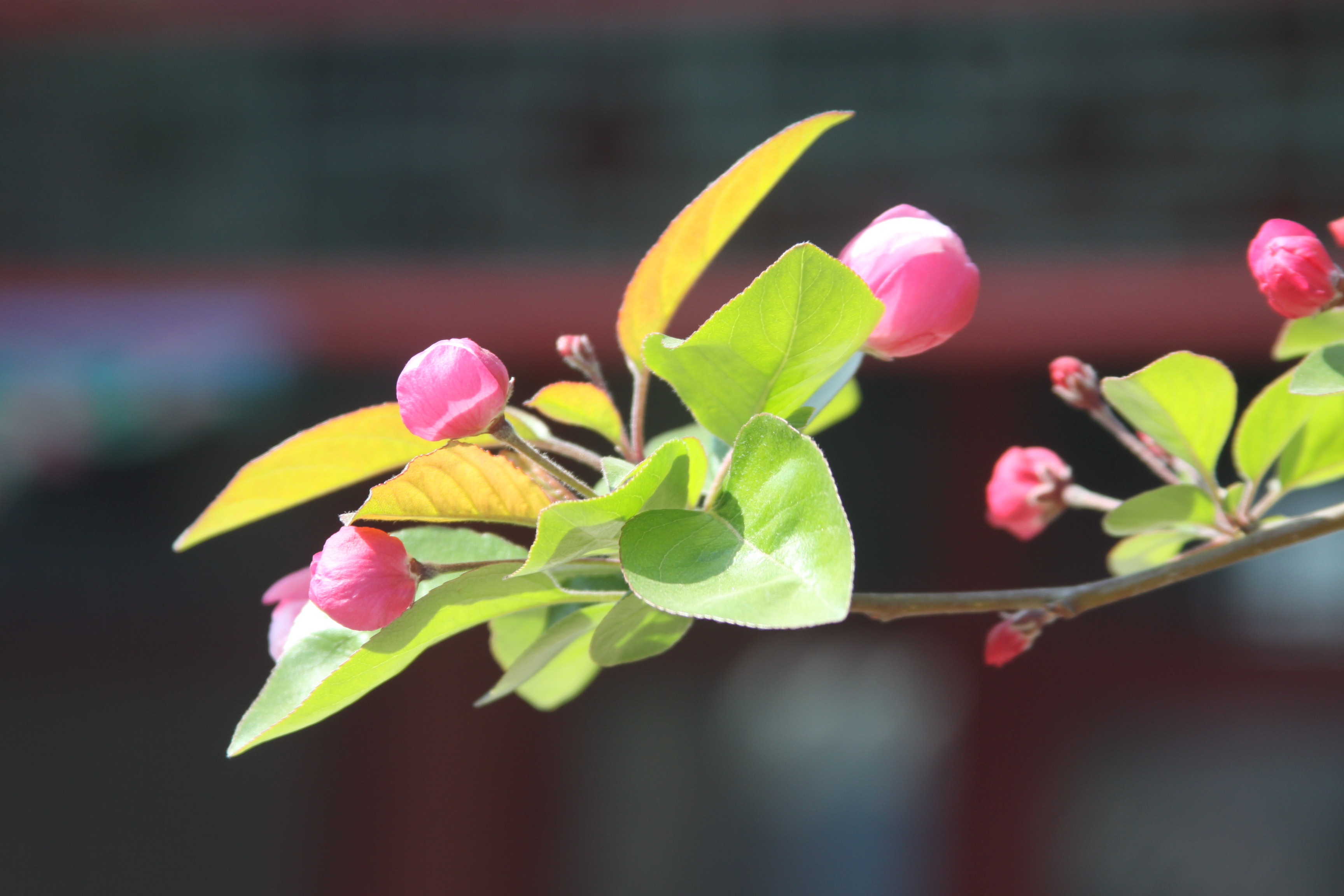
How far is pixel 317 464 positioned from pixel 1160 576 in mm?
307

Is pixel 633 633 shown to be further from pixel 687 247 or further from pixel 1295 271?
pixel 1295 271

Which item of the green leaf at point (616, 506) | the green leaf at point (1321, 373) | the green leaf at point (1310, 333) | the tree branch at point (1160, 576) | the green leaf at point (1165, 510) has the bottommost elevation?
the tree branch at point (1160, 576)

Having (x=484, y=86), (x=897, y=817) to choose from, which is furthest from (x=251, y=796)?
(x=484, y=86)

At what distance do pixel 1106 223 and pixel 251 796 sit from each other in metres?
2.93

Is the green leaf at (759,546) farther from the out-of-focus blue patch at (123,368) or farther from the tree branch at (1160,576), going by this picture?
the out-of-focus blue patch at (123,368)

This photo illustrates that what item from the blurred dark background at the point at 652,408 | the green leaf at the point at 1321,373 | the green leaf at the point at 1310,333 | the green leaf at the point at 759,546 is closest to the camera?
the green leaf at the point at 759,546

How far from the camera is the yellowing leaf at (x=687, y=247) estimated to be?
430 mm

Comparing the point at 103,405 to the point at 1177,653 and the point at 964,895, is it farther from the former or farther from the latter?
the point at 1177,653

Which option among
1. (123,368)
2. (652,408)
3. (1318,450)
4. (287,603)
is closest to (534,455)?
(287,603)

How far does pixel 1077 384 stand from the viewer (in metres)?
0.54

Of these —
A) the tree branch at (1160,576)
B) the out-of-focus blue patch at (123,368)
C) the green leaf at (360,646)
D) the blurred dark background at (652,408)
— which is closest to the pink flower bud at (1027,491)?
the tree branch at (1160,576)

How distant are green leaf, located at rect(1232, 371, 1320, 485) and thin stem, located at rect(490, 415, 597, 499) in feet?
0.98

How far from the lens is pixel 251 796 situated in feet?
11.8

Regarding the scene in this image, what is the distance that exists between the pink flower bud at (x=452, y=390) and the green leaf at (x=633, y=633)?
7cm
